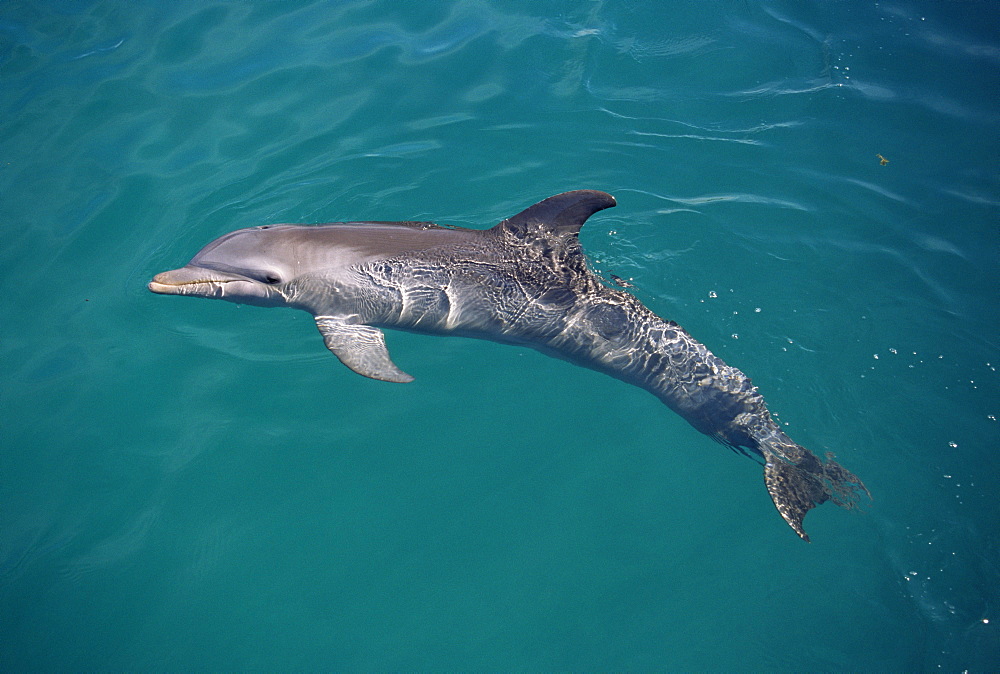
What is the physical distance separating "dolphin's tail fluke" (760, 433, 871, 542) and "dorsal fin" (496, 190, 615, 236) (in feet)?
9.27

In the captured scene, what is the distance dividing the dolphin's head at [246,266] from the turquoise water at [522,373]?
88 cm

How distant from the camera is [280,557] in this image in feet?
19.2

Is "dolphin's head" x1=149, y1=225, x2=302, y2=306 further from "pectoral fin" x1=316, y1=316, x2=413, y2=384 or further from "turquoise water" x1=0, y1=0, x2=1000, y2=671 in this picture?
"turquoise water" x1=0, y1=0, x2=1000, y2=671

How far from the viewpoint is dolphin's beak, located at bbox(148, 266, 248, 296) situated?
5.90 meters

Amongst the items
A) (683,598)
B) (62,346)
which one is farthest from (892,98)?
(62,346)

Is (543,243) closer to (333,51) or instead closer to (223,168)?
(223,168)

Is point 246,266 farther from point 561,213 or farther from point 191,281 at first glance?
point 561,213

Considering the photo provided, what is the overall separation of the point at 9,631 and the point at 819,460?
785 cm

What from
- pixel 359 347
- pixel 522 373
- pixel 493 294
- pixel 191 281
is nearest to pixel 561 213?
pixel 493 294

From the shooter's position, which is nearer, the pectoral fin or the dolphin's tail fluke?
the dolphin's tail fluke

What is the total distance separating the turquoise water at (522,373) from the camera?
18.0ft

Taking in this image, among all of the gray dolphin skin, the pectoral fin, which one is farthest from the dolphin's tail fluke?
the pectoral fin

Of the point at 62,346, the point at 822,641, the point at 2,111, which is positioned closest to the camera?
the point at 822,641

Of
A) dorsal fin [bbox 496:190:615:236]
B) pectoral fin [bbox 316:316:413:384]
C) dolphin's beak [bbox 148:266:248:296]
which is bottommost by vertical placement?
pectoral fin [bbox 316:316:413:384]
